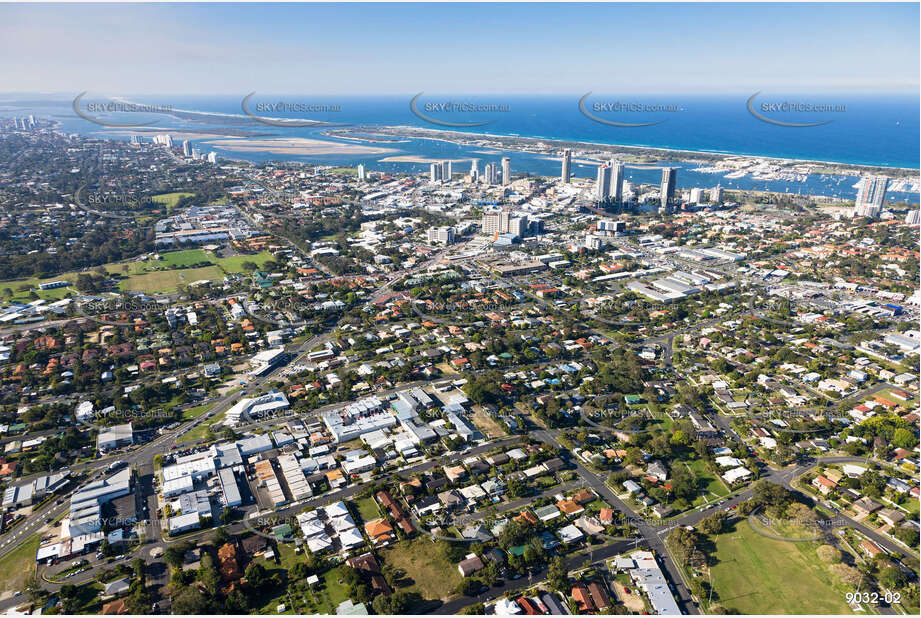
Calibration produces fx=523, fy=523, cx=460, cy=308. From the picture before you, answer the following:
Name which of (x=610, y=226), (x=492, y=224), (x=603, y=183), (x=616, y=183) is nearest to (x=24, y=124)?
(x=492, y=224)

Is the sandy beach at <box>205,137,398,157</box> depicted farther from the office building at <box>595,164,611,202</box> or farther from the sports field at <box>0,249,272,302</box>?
the sports field at <box>0,249,272,302</box>

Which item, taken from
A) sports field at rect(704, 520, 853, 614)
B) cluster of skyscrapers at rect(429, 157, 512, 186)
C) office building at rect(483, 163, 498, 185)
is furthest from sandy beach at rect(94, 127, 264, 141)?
sports field at rect(704, 520, 853, 614)

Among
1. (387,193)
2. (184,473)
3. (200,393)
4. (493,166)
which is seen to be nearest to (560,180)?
(493,166)

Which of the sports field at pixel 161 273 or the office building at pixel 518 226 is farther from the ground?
the office building at pixel 518 226

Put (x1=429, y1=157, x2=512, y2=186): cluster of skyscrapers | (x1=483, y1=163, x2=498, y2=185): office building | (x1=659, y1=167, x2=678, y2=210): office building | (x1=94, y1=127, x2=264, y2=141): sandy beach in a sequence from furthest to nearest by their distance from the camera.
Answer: (x1=94, y1=127, x2=264, y2=141): sandy beach, (x1=429, y1=157, x2=512, y2=186): cluster of skyscrapers, (x1=483, y1=163, x2=498, y2=185): office building, (x1=659, y1=167, x2=678, y2=210): office building

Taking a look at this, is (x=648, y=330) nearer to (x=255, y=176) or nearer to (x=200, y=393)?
(x=200, y=393)

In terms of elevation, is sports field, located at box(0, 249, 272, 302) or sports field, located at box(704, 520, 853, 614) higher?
sports field, located at box(0, 249, 272, 302)

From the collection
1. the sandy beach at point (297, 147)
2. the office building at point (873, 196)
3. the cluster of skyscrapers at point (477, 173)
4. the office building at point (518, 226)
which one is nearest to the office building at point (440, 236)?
the office building at point (518, 226)

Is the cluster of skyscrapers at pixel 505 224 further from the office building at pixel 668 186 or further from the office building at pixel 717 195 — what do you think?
the office building at pixel 717 195
